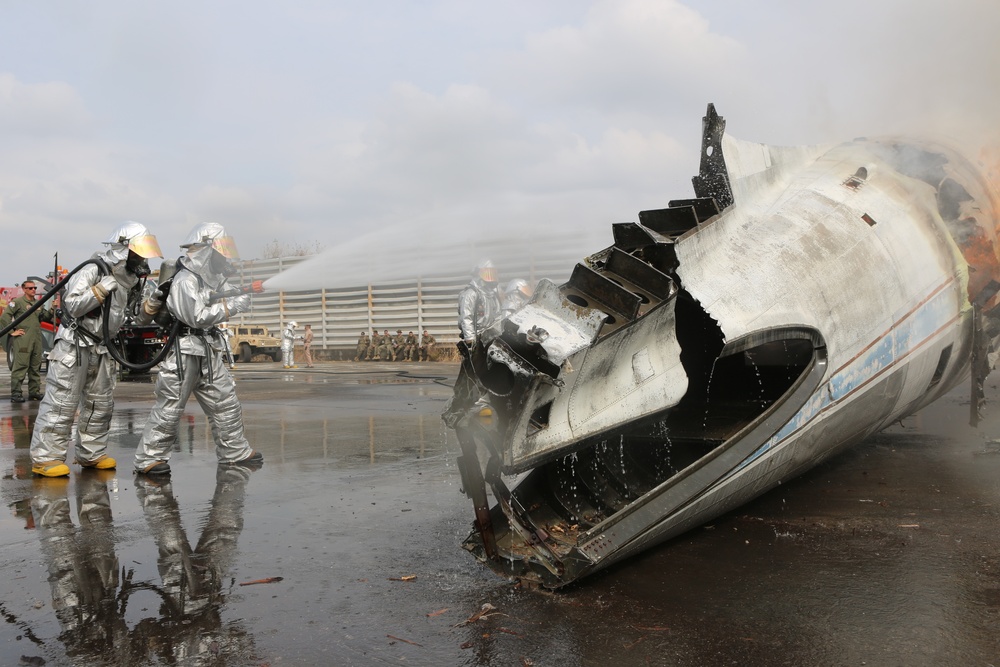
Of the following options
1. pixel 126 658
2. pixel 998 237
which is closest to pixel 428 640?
pixel 126 658

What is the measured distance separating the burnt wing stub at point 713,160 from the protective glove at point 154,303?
15.5 ft

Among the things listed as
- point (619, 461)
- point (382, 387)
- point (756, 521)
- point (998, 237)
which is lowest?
point (382, 387)

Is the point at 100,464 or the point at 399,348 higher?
the point at 100,464

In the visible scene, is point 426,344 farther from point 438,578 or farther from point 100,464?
point 438,578

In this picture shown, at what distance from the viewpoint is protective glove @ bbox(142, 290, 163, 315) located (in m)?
7.00

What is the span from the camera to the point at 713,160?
18.1 feet

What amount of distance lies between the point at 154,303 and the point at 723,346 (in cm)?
500

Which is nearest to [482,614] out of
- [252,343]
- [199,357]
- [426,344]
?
[199,357]

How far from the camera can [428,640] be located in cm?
329

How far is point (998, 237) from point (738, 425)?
2806mm

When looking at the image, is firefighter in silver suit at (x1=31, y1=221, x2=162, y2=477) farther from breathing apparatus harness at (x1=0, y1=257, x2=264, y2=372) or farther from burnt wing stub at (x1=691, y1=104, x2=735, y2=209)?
burnt wing stub at (x1=691, y1=104, x2=735, y2=209)

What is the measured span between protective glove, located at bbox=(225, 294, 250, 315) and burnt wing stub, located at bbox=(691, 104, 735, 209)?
419 cm

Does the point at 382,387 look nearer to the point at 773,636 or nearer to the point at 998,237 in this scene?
the point at 998,237

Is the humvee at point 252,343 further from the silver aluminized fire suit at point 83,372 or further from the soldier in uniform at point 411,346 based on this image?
the silver aluminized fire suit at point 83,372
